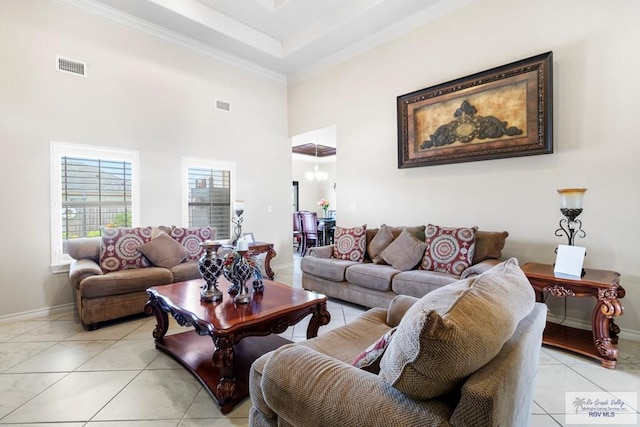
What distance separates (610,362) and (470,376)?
89.9 inches

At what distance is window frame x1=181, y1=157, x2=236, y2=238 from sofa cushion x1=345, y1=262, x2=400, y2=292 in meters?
2.57

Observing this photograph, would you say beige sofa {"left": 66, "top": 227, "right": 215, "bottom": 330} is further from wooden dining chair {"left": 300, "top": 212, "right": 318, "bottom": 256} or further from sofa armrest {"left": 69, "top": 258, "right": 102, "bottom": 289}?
wooden dining chair {"left": 300, "top": 212, "right": 318, "bottom": 256}

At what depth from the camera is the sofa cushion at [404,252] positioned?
11.3ft

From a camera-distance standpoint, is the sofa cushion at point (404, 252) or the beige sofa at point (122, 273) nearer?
the beige sofa at point (122, 273)

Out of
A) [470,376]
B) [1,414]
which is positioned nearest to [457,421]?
[470,376]

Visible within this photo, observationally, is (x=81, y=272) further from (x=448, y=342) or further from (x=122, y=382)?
(x=448, y=342)

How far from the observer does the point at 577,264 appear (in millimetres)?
2482

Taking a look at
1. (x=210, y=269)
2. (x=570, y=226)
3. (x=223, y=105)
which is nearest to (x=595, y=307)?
(x=570, y=226)

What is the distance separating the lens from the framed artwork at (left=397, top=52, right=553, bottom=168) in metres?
3.06

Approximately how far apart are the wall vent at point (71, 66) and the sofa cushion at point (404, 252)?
4.24 meters

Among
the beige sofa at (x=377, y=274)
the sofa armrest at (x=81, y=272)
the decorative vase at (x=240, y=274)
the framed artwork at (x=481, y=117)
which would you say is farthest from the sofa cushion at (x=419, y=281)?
the sofa armrest at (x=81, y=272)

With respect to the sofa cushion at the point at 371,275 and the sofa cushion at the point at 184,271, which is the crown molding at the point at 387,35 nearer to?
the sofa cushion at the point at 371,275

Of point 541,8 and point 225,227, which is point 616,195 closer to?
point 541,8

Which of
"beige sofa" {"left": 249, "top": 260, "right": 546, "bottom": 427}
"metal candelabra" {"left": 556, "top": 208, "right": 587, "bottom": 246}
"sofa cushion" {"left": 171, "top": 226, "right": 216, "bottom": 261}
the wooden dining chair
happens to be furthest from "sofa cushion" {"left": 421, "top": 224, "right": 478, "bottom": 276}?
the wooden dining chair
